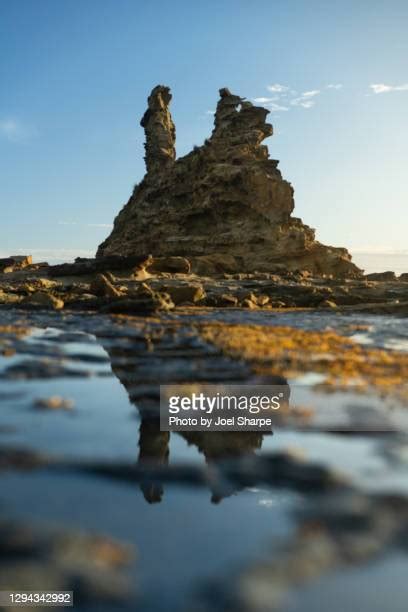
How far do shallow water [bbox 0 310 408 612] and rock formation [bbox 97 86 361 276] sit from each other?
30282mm

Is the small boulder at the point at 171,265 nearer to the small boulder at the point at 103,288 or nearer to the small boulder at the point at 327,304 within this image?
the small boulder at the point at 103,288

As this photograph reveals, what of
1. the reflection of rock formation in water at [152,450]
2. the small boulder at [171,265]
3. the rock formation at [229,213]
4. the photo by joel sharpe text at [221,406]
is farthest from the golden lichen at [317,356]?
the rock formation at [229,213]

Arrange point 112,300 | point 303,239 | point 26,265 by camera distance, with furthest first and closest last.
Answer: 1. point 303,239
2. point 26,265
3. point 112,300

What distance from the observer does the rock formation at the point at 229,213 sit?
3878 centimetres

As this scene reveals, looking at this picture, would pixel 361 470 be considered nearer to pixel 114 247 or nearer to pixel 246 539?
pixel 246 539

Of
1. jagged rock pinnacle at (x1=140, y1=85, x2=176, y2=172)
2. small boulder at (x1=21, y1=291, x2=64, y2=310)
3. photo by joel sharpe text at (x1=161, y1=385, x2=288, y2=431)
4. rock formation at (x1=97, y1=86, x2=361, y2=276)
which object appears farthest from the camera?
jagged rock pinnacle at (x1=140, y1=85, x2=176, y2=172)

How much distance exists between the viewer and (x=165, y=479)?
281 cm

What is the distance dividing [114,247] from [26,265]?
1171 cm

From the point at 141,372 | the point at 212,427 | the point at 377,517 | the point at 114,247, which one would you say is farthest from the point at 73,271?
the point at 377,517

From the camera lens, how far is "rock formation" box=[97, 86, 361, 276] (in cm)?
3878

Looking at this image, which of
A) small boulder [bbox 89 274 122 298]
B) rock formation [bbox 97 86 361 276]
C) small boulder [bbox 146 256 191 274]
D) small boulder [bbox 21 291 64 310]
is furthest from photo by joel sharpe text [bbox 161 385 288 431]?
rock formation [bbox 97 86 361 276]

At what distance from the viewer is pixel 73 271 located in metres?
27.6

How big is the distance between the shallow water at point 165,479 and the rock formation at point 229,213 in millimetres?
30282

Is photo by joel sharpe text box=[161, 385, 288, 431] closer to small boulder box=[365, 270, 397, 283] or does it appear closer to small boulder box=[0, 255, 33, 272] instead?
small boulder box=[0, 255, 33, 272]
